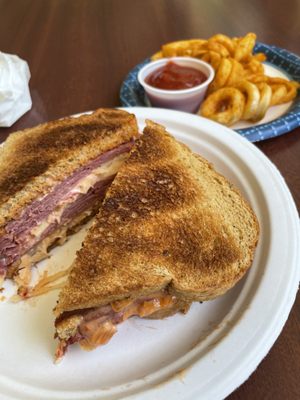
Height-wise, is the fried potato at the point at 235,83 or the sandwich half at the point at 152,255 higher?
the fried potato at the point at 235,83

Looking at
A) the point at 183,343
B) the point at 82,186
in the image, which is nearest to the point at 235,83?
the point at 82,186

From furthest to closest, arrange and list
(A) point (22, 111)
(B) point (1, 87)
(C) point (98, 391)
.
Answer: (A) point (22, 111) → (B) point (1, 87) → (C) point (98, 391)

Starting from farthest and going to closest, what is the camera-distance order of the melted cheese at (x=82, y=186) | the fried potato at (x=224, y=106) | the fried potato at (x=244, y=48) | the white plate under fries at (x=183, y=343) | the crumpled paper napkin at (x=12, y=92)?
the fried potato at (x=244, y=48), the crumpled paper napkin at (x=12, y=92), the fried potato at (x=224, y=106), the melted cheese at (x=82, y=186), the white plate under fries at (x=183, y=343)

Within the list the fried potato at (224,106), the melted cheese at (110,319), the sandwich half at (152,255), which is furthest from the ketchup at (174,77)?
the melted cheese at (110,319)

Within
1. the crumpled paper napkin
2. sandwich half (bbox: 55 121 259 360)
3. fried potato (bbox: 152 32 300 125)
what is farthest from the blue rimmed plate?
the crumpled paper napkin

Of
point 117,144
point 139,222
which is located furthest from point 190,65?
point 139,222

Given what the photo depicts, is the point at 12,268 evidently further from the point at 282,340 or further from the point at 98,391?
the point at 282,340

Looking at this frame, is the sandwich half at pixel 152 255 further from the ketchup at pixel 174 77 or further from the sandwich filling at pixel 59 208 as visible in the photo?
the ketchup at pixel 174 77
